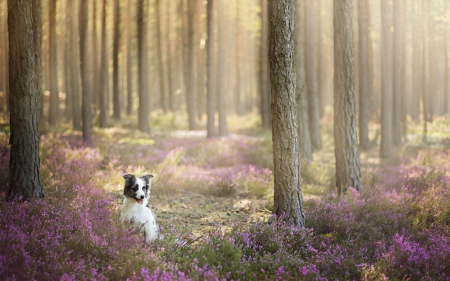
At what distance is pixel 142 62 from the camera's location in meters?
24.0

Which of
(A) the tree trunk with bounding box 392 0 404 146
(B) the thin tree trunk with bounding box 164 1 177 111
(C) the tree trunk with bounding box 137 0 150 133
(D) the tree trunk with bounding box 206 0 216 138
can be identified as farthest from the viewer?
(B) the thin tree trunk with bounding box 164 1 177 111

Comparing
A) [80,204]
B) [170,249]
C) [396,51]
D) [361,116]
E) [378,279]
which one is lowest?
[378,279]

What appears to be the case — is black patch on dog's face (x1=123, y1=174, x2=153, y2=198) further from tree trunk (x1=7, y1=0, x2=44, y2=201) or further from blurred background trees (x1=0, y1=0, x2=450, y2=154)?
blurred background trees (x1=0, y1=0, x2=450, y2=154)

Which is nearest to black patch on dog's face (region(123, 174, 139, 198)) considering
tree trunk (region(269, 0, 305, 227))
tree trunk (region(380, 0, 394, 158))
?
tree trunk (region(269, 0, 305, 227))

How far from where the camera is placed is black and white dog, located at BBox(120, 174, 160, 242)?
5.80 metres

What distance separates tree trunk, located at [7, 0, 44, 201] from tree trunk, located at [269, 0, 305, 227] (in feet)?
14.6

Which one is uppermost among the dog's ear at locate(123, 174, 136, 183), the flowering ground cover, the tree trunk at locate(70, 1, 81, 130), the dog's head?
the tree trunk at locate(70, 1, 81, 130)

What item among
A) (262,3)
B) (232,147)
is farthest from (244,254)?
(262,3)

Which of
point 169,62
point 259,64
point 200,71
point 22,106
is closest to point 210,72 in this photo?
point 259,64

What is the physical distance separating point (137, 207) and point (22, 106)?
3414mm

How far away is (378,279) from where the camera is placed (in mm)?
5512

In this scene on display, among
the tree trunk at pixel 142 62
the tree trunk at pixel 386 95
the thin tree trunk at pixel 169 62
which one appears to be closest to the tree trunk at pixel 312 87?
the tree trunk at pixel 386 95

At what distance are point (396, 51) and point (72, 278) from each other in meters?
18.8

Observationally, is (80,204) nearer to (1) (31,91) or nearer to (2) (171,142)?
(1) (31,91)
